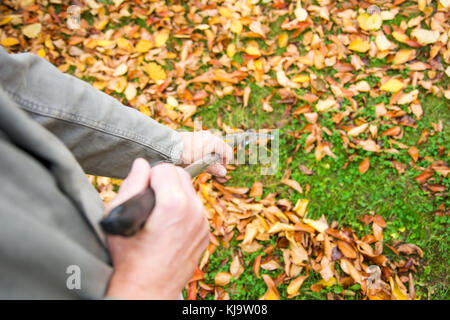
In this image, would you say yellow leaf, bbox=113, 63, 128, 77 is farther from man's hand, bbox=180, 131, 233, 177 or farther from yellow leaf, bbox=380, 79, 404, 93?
yellow leaf, bbox=380, 79, 404, 93

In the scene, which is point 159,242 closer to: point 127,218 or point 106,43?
point 127,218

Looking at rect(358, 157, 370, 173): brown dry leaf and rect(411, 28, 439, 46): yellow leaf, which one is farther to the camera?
rect(411, 28, 439, 46): yellow leaf

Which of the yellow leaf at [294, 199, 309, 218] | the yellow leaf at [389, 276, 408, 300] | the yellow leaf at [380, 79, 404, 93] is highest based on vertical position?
the yellow leaf at [380, 79, 404, 93]

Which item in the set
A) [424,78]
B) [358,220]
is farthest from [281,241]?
[424,78]

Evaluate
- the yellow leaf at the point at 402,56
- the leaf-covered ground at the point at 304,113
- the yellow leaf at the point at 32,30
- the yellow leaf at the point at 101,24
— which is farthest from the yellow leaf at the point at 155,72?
the yellow leaf at the point at 402,56

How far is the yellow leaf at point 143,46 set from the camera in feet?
9.57

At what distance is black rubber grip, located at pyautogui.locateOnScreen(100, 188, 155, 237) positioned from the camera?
0.75 meters

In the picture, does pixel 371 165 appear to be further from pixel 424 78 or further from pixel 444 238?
pixel 424 78

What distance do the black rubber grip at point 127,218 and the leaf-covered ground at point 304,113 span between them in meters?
1.56

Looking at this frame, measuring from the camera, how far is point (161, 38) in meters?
2.94

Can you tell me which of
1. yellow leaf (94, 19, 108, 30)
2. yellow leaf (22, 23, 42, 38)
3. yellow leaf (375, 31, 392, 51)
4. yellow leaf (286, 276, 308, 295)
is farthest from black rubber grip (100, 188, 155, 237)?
yellow leaf (22, 23, 42, 38)

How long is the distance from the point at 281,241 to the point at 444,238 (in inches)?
48.0

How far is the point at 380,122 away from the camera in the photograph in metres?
2.39

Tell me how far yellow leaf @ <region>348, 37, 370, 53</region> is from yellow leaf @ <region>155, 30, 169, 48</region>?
1.80 m
